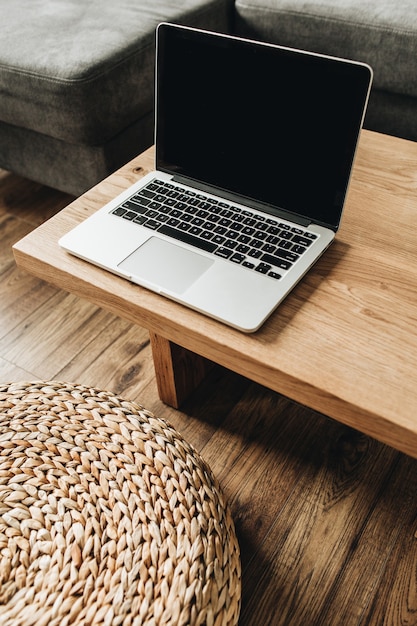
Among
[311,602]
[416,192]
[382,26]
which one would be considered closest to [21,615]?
[311,602]

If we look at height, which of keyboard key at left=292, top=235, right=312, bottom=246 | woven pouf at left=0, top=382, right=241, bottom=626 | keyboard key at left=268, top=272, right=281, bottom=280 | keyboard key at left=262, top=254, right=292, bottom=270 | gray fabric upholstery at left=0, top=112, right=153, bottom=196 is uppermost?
keyboard key at left=292, top=235, right=312, bottom=246

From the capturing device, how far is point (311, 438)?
104cm

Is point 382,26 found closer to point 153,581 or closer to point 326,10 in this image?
point 326,10

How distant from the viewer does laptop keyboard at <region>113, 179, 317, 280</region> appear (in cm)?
72

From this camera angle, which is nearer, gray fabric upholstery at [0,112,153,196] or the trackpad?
the trackpad

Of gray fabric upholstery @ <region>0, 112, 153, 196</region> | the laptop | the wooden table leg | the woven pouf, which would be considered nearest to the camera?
the woven pouf

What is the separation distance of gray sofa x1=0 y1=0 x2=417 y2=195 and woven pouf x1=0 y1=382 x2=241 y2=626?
731 millimetres

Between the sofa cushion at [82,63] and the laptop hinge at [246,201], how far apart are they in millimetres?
454

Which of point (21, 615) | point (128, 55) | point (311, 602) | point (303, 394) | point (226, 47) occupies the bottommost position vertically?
point (311, 602)

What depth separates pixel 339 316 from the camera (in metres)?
0.68

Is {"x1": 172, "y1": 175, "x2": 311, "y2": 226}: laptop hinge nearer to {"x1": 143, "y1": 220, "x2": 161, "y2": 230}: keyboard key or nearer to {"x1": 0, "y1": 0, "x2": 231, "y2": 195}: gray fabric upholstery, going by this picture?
{"x1": 143, "y1": 220, "x2": 161, "y2": 230}: keyboard key

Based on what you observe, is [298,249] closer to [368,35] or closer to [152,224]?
[152,224]

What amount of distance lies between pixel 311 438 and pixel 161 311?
1.64 ft

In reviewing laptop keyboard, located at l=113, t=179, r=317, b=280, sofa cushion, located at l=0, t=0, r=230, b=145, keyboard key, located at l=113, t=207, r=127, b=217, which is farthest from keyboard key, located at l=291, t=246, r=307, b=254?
sofa cushion, located at l=0, t=0, r=230, b=145
